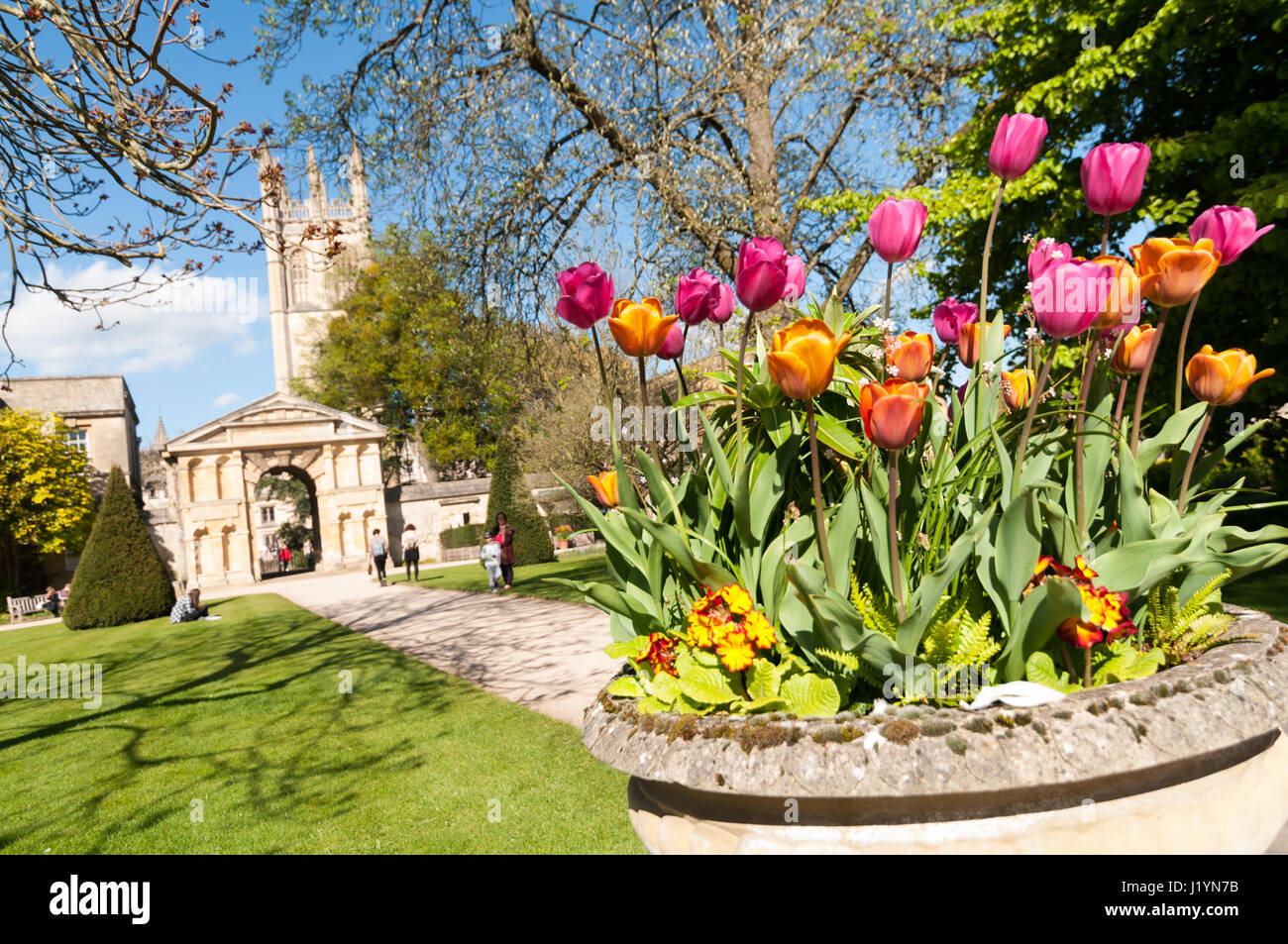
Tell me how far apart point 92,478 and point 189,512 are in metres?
9.48

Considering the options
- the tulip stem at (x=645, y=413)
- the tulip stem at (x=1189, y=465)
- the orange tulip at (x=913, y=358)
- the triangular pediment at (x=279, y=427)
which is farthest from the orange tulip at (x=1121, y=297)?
the triangular pediment at (x=279, y=427)

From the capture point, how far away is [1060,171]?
8.72 metres

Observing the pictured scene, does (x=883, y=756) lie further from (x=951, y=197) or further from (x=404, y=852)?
(x=951, y=197)

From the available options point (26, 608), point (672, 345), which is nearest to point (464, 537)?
point (26, 608)

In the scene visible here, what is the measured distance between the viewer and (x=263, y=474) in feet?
109

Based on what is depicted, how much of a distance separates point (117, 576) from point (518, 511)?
11.0 meters

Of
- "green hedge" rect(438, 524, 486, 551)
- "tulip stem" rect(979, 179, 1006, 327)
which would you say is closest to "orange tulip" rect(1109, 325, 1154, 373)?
"tulip stem" rect(979, 179, 1006, 327)

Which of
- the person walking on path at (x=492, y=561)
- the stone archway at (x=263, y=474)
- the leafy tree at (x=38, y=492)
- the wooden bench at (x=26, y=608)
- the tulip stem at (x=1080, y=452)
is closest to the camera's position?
the tulip stem at (x=1080, y=452)

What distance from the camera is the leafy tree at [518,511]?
25406 mm

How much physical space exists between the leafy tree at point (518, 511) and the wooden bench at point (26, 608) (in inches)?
617

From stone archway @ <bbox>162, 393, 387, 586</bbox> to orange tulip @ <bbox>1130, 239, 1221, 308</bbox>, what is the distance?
112ft

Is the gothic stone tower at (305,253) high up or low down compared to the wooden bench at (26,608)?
up

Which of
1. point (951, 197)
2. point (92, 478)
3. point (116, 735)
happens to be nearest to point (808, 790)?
point (116, 735)

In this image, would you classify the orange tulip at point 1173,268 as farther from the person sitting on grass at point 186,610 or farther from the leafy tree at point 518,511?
the leafy tree at point 518,511
